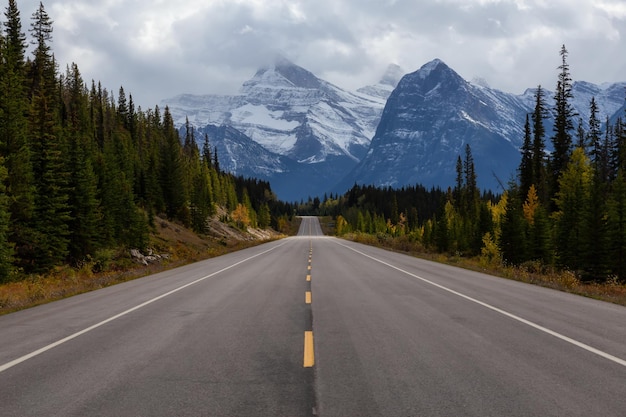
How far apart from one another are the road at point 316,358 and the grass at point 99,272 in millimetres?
2256

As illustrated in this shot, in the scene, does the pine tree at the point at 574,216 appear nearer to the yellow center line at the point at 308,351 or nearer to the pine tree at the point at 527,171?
the pine tree at the point at 527,171

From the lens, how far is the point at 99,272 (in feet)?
89.2

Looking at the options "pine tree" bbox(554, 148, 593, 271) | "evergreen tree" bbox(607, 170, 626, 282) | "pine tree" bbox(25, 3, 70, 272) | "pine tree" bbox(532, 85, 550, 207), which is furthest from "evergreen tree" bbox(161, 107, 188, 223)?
"evergreen tree" bbox(607, 170, 626, 282)

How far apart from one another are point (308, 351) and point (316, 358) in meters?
0.41

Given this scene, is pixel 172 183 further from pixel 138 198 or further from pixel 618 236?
pixel 618 236

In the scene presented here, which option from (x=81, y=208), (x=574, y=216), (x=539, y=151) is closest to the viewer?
(x=81, y=208)

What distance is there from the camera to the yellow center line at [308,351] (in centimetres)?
615

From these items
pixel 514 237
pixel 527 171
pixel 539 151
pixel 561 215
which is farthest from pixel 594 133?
pixel 514 237

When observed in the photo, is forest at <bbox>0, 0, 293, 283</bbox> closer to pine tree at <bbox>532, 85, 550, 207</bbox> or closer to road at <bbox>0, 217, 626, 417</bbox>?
road at <bbox>0, 217, 626, 417</bbox>

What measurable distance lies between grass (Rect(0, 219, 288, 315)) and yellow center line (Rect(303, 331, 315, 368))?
28.4 ft

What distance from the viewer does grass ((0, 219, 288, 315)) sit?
47.0 ft

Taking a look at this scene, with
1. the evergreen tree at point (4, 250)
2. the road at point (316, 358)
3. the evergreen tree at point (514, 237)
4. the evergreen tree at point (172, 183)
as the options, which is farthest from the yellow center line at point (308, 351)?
the evergreen tree at point (172, 183)

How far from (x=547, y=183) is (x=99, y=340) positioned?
56.0 metres

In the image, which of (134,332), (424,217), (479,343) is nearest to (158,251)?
(134,332)
